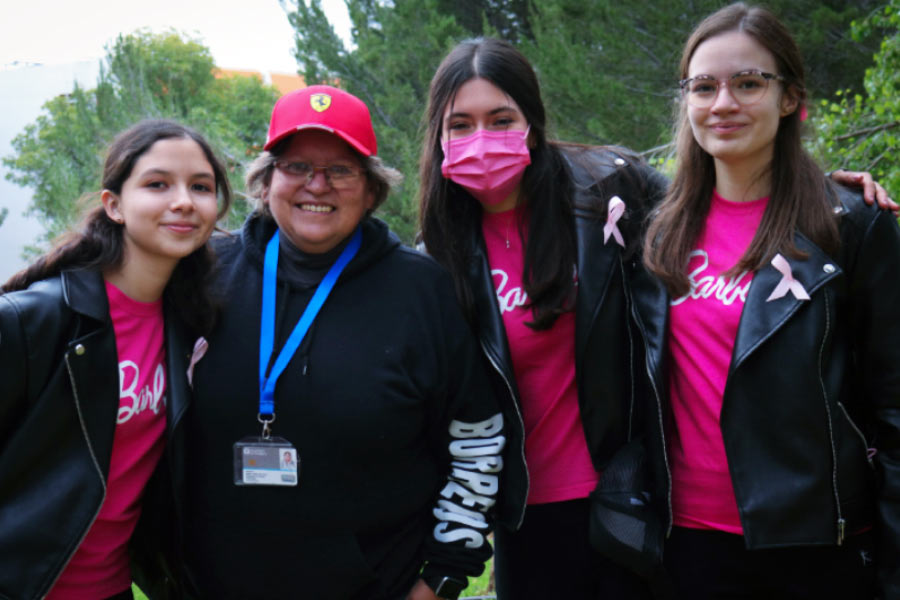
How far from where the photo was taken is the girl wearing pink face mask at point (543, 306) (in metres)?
2.70

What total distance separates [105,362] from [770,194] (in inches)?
78.2

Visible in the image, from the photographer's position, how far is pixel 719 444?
2447 millimetres

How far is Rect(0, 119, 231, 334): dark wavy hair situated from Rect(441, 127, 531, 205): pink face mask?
80 centimetres

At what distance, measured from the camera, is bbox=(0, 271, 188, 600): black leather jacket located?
2.17 metres

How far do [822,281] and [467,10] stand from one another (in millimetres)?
14295

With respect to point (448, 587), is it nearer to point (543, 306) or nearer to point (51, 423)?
point (543, 306)

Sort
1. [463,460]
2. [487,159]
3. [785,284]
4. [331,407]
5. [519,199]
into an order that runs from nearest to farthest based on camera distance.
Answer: [785,284]
[331,407]
[463,460]
[487,159]
[519,199]

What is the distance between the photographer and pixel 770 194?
2.47 meters

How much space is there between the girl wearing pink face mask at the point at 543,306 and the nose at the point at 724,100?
466mm

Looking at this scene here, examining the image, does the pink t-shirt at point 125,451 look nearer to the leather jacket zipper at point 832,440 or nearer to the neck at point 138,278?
the neck at point 138,278

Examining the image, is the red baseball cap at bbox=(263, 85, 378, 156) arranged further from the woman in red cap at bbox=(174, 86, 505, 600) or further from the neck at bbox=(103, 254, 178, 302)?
the neck at bbox=(103, 254, 178, 302)

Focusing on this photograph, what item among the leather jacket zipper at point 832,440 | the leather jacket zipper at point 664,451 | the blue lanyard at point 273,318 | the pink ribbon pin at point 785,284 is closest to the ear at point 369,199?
the blue lanyard at point 273,318

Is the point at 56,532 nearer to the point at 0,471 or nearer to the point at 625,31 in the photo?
the point at 0,471

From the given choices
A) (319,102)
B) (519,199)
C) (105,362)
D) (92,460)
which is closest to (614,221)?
(519,199)
